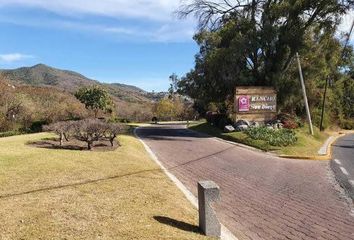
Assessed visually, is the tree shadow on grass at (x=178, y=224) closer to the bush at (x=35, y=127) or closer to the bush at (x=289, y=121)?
the bush at (x=35, y=127)

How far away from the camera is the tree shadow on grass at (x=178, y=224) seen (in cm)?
751

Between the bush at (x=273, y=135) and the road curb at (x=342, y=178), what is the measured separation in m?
4.43

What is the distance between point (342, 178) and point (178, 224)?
904cm

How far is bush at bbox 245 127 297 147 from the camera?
2384 cm

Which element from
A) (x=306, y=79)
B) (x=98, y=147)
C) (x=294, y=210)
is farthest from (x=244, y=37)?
(x=294, y=210)

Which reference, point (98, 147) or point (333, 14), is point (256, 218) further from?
point (333, 14)

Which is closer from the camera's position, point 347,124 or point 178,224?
point 178,224

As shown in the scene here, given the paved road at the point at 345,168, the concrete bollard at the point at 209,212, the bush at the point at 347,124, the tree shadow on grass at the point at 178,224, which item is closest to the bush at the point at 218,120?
the paved road at the point at 345,168

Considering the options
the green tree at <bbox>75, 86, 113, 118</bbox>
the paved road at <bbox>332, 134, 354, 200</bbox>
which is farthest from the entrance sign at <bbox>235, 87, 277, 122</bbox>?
the green tree at <bbox>75, 86, 113, 118</bbox>

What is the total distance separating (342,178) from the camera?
14914mm

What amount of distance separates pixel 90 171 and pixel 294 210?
5.23m

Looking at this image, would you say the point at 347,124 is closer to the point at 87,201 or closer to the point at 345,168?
the point at 345,168

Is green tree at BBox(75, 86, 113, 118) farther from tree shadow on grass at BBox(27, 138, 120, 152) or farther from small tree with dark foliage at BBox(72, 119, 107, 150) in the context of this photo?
small tree with dark foliage at BBox(72, 119, 107, 150)

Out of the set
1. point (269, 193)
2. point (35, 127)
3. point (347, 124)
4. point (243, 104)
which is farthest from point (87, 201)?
point (347, 124)
